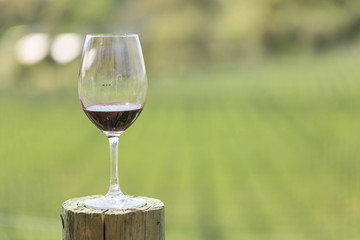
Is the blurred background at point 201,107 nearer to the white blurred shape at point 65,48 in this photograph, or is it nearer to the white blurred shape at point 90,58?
the white blurred shape at point 65,48

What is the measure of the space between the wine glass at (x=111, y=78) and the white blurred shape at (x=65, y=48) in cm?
355

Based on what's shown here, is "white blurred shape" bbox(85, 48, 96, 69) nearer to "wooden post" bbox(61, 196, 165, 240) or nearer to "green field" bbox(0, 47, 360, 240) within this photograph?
"wooden post" bbox(61, 196, 165, 240)

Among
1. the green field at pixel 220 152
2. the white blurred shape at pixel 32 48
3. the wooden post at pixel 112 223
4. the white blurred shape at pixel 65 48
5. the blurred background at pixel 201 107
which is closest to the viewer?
the wooden post at pixel 112 223

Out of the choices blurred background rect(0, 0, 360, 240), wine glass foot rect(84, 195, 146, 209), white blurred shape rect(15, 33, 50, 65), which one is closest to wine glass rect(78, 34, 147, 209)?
wine glass foot rect(84, 195, 146, 209)

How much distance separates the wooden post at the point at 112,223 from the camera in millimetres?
1091

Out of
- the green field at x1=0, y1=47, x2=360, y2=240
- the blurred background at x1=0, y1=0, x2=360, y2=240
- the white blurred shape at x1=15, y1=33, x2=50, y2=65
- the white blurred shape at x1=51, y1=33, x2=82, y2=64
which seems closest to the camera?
the green field at x1=0, y1=47, x2=360, y2=240

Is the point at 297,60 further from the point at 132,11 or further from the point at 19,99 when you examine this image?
the point at 19,99

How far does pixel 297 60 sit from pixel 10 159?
2.85m

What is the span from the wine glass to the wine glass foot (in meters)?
0.15

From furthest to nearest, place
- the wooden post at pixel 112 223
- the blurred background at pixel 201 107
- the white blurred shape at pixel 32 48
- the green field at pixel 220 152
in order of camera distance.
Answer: the blurred background at pixel 201 107 → the white blurred shape at pixel 32 48 → the green field at pixel 220 152 → the wooden post at pixel 112 223

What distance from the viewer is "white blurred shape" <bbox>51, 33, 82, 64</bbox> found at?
482 centimetres

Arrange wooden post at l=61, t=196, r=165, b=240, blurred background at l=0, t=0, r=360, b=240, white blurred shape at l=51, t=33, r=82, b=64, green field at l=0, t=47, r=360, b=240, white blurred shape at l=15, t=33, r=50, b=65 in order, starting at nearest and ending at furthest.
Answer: wooden post at l=61, t=196, r=165, b=240
green field at l=0, t=47, r=360, b=240
white blurred shape at l=15, t=33, r=50, b=65
white blurred shape at l=51, t=33, r=82, b=64
blurred background at l=0, t=0, r=360, b=240

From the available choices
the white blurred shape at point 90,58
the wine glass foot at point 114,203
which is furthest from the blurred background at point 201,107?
the white blurred shape at point 90,58

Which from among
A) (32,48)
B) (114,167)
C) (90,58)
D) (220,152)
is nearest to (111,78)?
(90,58)
